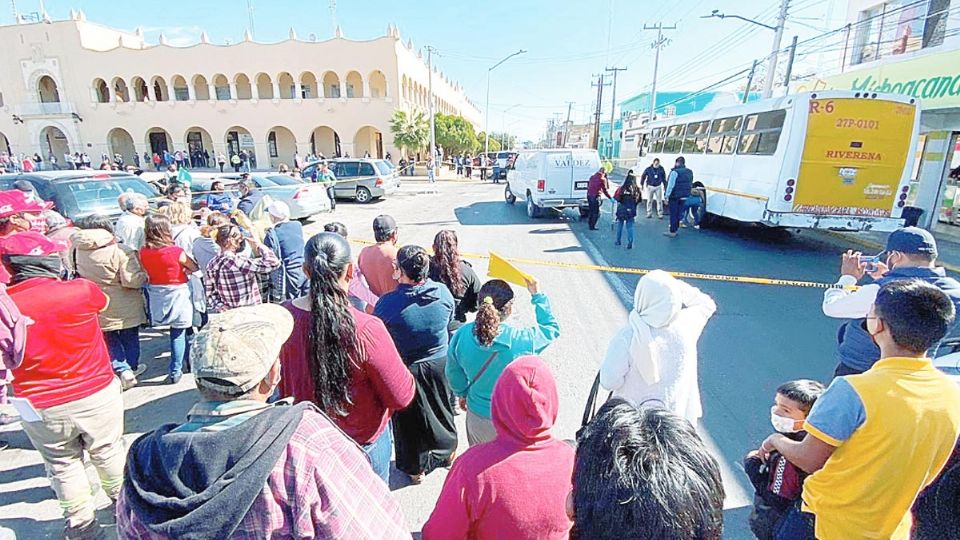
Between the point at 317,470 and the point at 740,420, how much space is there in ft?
12.1

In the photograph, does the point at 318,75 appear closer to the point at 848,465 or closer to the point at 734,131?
the point at 734,131

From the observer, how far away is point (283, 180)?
13.6 meters

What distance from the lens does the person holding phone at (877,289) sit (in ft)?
8.79

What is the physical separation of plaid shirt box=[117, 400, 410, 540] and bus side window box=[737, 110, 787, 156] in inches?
424

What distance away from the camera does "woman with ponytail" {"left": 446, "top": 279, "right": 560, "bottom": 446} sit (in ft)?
8.24

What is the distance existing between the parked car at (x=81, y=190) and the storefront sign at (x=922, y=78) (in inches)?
554

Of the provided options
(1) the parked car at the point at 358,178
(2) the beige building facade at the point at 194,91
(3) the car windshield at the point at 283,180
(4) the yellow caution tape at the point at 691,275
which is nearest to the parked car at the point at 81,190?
(3) the car windshield at the point at 283,180

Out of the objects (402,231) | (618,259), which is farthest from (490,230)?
(618,259)

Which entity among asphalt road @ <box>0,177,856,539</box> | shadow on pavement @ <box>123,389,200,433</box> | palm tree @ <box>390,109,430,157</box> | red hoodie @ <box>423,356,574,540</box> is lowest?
shadow on pavement @ <box>123,389,200,433</box>

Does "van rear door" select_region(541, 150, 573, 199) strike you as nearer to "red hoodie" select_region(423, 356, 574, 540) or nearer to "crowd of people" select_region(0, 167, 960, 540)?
"crowd of people" select_region(0, 167, 960, 540)

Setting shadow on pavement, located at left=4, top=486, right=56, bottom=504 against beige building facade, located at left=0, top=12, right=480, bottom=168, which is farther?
beige building facade, located at left=0, top=12, right=480, bottom=168

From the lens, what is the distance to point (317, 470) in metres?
1.22

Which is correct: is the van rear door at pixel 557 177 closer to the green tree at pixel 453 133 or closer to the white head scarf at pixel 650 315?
the white head scarf at pixel 650 315

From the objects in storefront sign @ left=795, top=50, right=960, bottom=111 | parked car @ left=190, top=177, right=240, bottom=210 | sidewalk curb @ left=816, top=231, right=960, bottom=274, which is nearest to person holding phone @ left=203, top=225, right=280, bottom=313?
parked car @ left=190, top=177, right=240, bottom=210
